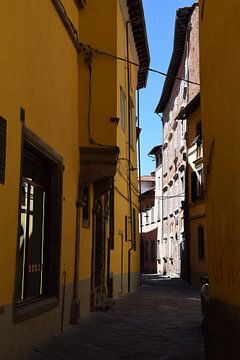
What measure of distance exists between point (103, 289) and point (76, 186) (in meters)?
4.26

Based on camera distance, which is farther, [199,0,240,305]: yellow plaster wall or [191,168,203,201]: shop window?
[191,168,203,201]: shop window

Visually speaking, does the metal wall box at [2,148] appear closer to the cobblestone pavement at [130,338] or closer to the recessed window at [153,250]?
the cobblestone pavement at [130,338]

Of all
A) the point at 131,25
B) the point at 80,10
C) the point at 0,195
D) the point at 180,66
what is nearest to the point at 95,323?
the point at 0,195

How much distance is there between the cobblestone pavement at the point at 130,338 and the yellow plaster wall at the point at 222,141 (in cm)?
200

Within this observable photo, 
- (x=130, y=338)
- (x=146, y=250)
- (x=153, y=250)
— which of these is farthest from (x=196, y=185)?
(x=146, y=250)

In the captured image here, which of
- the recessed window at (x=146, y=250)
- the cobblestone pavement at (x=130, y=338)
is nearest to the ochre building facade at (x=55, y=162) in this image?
the cobblestone pavement at (x=130, y=338)

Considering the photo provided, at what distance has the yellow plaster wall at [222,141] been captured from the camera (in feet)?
16.9

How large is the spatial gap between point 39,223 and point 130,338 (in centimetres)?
254

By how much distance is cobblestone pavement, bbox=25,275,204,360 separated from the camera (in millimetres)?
7953

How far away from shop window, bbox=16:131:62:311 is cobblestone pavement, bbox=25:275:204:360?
2.79 feet

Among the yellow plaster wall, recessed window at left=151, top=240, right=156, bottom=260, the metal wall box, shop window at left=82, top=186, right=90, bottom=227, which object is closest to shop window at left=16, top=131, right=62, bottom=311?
the metal wall box

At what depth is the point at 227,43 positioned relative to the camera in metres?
5.66

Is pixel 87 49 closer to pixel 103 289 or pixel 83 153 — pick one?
pixel 83 153

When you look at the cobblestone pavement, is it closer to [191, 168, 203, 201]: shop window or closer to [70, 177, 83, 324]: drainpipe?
[70, 177, 83, 324]: drainpipe
